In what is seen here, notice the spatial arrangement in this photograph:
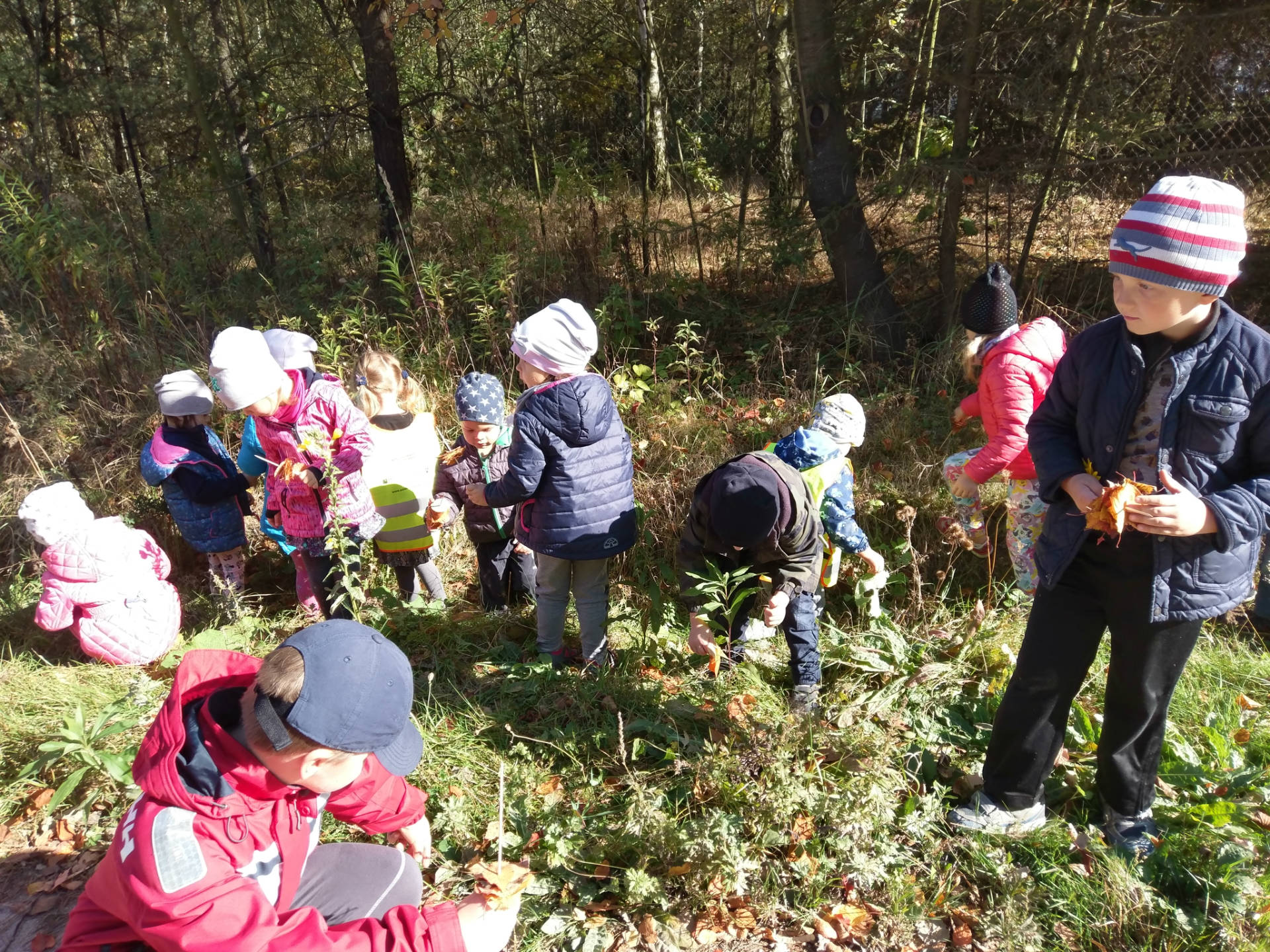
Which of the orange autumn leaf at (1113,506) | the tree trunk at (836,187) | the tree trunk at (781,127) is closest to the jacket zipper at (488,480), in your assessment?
the orange autumn leaf at (1113,506)

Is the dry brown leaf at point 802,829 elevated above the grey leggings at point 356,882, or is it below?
below

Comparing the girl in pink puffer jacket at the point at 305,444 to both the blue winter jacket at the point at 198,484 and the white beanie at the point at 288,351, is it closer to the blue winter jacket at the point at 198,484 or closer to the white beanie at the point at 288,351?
the white beanie at the point at 288,351

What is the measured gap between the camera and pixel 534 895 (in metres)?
2.61

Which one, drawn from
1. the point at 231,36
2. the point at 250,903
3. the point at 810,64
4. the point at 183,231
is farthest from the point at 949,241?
the point at 231,36

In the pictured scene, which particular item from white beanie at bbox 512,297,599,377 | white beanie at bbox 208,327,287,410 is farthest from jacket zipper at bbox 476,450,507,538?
white beanie at bbox 208,327,287,410

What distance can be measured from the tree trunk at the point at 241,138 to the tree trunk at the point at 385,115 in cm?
132

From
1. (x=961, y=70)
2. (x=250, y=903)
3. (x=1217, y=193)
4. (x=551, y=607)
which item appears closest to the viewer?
(x=250, y=903)

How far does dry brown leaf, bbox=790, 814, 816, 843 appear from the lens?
105 inches

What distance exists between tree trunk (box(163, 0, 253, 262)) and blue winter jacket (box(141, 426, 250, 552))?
431cm

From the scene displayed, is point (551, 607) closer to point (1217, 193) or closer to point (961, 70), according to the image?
point (1217, 193)

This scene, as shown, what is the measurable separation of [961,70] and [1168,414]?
14.8 ft

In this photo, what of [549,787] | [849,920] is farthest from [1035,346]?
[549,787]

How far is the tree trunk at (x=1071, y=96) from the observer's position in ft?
17.2

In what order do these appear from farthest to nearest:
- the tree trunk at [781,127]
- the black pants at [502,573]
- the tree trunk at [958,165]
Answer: the tree trunk at [781,127] < the tree trunk at [958,165] < the black pants at [502,573]
